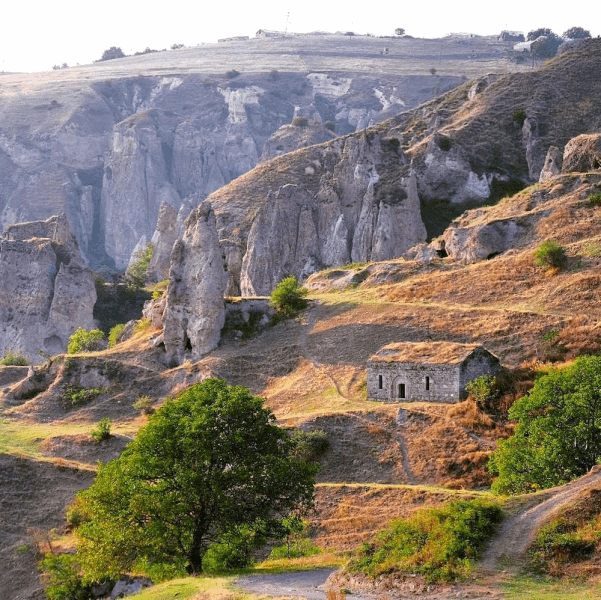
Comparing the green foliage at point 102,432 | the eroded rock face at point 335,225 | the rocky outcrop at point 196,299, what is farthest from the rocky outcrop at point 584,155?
the green foliage at point 102,432

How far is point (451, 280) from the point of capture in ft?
176

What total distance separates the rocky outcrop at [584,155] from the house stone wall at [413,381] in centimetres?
2661

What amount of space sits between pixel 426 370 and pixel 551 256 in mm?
12348

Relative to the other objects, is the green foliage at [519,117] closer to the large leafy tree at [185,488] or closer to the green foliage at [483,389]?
the green foliage at [483,389]

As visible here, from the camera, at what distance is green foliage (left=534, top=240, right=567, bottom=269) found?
50469 mm

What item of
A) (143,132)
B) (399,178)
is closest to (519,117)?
(399,178)

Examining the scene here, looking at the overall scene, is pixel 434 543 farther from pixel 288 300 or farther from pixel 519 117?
pixel 519 117

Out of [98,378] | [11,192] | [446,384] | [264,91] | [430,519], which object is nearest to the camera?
[430,519]

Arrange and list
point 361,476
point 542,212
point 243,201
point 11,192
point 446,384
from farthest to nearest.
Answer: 1. point 11,192
2. point 243,201
3. point 542,212
4. point 446,384
5. point 361,476

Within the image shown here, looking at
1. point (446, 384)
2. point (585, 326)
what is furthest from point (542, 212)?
point (446, 384)

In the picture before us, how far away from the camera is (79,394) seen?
5062 cm

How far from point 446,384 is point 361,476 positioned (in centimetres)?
611

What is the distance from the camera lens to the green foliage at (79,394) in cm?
5041

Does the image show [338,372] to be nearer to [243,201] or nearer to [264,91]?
[243,201]
